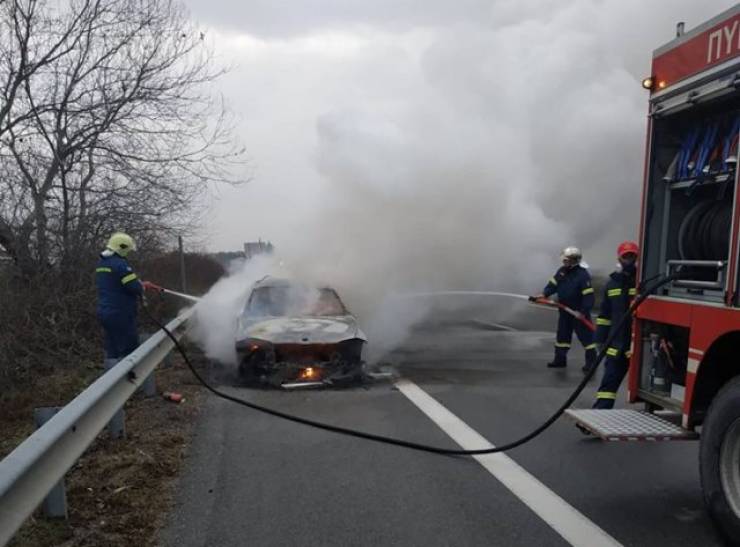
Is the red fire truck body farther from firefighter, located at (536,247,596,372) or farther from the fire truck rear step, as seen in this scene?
firefighter, located at (536,247,596,372)

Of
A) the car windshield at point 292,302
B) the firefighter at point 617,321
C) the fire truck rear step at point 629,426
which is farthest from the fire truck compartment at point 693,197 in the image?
the car windshield at point 292,302

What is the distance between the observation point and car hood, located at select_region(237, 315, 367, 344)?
717 cm

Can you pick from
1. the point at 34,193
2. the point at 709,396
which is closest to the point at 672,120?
the point at 709,396

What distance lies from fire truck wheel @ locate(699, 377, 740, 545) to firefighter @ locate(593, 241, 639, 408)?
6.65ft

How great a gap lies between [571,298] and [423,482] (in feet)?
17.4

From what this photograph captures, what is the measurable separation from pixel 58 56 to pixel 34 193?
2.19 meters

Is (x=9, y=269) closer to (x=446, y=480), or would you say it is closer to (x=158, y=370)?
(x=158, y=370)

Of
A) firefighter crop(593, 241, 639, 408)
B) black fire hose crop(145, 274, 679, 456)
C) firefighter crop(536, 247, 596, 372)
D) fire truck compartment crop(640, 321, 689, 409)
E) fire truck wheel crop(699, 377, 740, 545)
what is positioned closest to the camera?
fire truck wheel crop(699, 377, 740, 545)

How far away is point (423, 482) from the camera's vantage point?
4215 mm

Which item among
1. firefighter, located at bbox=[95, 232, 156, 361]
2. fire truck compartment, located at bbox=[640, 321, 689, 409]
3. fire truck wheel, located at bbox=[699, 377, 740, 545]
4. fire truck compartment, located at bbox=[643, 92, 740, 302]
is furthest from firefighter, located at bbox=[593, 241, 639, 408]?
firefighter, located at bbox=[95, 232, 156, 361]

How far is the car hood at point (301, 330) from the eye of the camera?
23.5 feet

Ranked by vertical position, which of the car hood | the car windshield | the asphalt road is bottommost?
the asphalt road

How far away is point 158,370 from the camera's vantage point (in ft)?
26.6

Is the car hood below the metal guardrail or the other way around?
below
